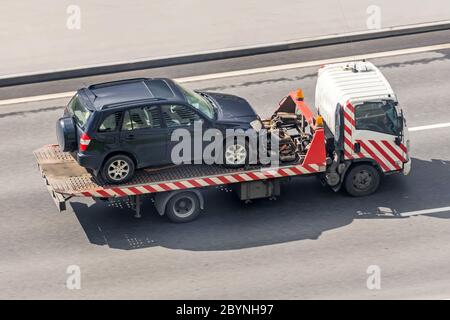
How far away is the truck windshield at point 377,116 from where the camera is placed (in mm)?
23047

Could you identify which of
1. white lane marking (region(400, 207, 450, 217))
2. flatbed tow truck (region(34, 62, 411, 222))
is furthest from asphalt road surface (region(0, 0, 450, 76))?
white lane marking (region(400, 207, 450, 217))

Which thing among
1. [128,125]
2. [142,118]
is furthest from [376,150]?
[128,125]

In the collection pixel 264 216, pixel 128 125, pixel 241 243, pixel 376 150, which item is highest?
pixel 128 125

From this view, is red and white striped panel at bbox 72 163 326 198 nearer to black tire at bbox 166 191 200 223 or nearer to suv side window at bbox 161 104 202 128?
black tire at bbox 166 191 200 223

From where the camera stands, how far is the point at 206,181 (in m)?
22.4

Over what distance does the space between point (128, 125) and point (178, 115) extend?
0.98 metres

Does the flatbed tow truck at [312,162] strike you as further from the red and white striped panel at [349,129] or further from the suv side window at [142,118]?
the suv side window at [142,118]

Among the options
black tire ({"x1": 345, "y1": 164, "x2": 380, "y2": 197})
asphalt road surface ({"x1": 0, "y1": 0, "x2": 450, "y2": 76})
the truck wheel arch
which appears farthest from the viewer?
asphalt road surface ({"x1": 0, "y1": 0, "x2": 450, "y2": 76})

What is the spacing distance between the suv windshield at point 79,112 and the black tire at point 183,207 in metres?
2.27

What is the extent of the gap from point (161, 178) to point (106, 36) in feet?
31.5

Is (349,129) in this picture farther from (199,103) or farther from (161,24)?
(161,24)

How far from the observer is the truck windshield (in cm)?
2305
